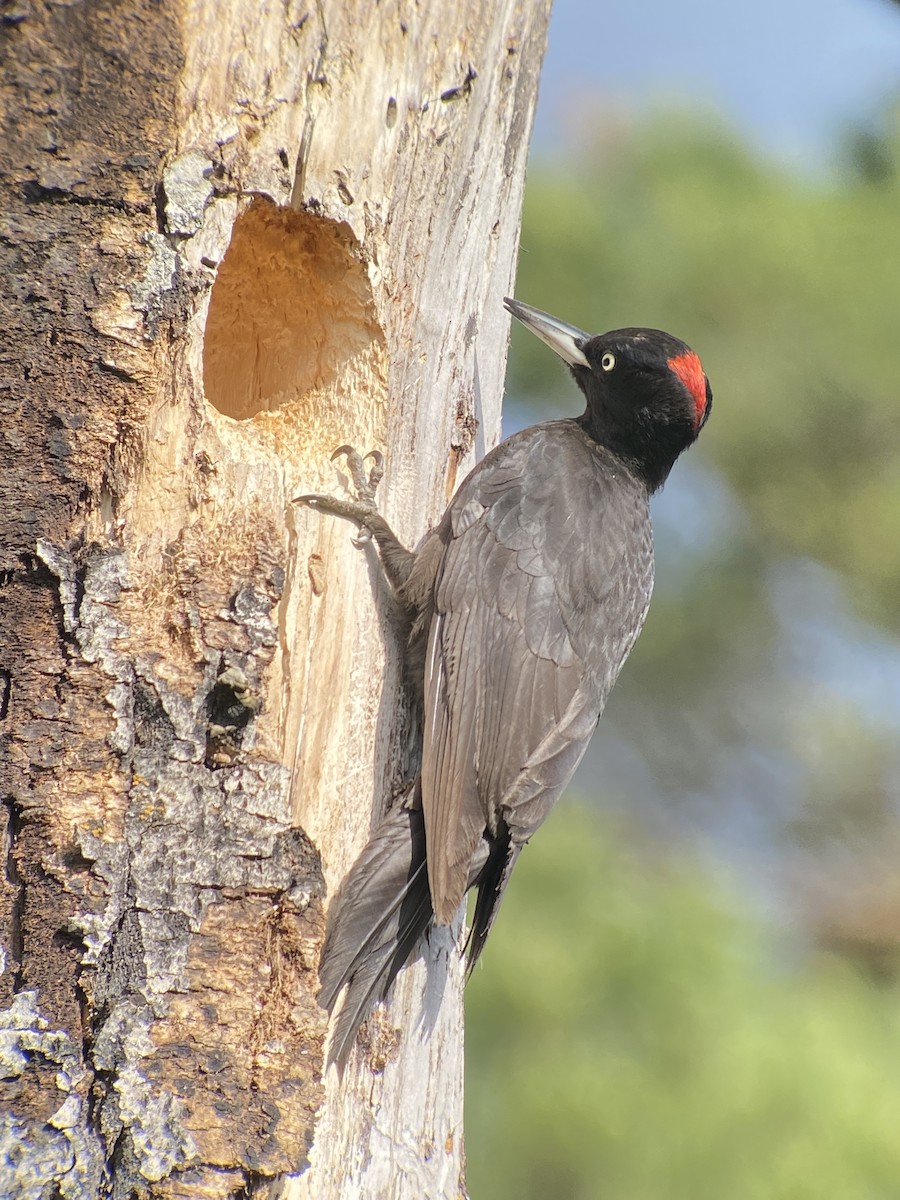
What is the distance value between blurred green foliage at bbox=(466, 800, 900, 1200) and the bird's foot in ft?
7.05

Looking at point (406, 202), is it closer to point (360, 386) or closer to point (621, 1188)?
point (360, 386)

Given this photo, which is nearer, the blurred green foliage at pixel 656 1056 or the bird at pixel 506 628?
the bird at pixel 506 628

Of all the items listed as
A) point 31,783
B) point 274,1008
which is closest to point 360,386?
point 31,783

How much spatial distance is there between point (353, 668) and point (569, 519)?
1067 millimetres

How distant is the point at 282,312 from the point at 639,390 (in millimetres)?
1361

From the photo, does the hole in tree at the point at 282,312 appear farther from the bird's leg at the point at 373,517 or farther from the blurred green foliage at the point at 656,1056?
the blurred green foliage at the point at 656,1056

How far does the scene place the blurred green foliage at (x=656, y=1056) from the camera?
3.85 meters

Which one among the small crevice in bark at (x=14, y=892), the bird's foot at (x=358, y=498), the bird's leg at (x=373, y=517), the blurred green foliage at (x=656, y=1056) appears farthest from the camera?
the blurred green foliage at (x=656, y=1056)

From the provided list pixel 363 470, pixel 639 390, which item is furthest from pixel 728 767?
pixel 363 470

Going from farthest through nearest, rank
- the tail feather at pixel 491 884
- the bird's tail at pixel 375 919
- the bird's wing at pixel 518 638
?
the tail feather at pixel 491 884 → the bird's wing at pixel 518 638 → the bird's tail at pixel 375 919

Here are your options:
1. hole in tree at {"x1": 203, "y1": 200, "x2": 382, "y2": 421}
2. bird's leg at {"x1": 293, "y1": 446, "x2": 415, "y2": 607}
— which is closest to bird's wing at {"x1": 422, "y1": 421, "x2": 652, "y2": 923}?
bird's leg at {"x1": 293, "y1": 446, "x2": 415, "y2": 607}

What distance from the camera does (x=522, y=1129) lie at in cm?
410

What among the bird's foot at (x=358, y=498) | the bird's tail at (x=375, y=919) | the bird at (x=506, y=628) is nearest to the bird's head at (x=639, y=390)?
the bird at (x=506, y=628)

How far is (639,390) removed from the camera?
12.8ft
